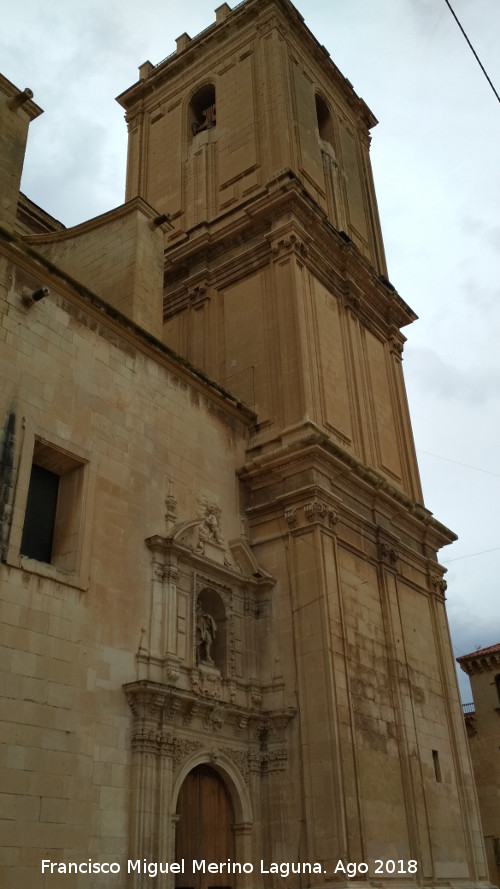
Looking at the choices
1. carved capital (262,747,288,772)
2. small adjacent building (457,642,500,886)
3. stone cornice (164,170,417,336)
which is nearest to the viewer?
carved capital (262,747,288,772)

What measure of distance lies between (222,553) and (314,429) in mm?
3248

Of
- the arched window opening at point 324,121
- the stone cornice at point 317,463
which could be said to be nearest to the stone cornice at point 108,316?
the stone cornice at point 317,463

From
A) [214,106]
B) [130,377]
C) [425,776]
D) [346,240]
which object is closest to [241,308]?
[346,240]

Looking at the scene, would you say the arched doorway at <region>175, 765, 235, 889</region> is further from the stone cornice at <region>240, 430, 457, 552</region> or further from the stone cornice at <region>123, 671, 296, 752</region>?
the stone cornice at <region>240, 430, 457, 552</region>

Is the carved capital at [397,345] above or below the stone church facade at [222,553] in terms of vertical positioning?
above

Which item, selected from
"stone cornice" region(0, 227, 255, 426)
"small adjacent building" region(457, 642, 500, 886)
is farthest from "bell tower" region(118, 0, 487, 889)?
"small adjacent building" region(457, 642, 500, 886)

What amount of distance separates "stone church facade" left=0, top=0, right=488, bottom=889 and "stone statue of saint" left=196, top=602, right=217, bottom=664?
5 centimetres

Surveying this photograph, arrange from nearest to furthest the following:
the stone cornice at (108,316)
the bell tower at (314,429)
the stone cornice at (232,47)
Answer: the stone cornice at (108,316) < the bell tower at (314,429) < the stone cornice at (232,47)

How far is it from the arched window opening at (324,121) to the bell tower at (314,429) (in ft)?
0.20

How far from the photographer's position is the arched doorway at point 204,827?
494 inches

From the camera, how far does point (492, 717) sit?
38.8 m

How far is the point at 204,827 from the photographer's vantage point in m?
13.1

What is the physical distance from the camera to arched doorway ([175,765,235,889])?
1254 cm

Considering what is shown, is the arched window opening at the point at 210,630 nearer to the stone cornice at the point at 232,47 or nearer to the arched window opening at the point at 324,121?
the arched window opening at the point at 324,121
